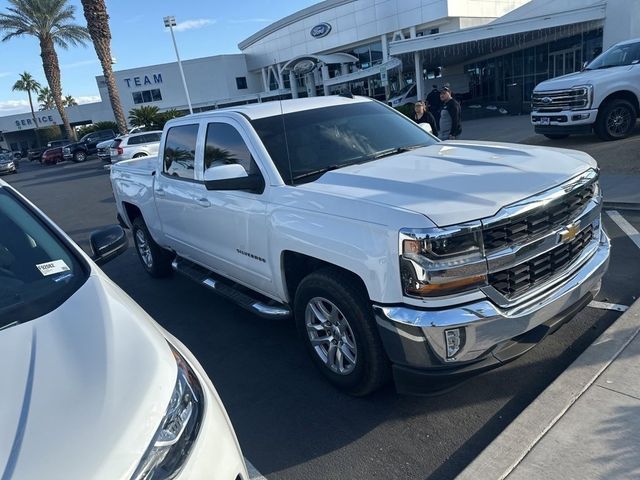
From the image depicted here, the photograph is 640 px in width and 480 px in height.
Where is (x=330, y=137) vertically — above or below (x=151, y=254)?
above

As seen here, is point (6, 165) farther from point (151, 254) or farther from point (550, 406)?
point (550, 406)

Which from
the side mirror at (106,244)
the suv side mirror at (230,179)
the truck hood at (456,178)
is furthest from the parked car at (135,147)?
the truck hood at (456,178)

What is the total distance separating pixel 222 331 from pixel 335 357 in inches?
66.0

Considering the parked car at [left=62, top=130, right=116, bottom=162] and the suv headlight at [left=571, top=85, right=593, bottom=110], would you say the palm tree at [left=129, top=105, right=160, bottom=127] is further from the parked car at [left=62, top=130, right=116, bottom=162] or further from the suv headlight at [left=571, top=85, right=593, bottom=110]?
the suv headlight at [left=571, top=85, right=593, bottom=110]

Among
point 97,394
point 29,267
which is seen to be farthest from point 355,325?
point 29,267

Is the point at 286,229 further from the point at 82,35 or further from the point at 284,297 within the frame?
the point at 82,35

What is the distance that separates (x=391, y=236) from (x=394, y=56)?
1037 inches

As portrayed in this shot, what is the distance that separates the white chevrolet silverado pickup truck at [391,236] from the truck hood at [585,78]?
7970 millimetres

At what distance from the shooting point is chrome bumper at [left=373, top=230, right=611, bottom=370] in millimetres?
2641

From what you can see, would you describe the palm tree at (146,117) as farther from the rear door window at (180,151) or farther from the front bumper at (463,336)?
the front bumper at (463,336)

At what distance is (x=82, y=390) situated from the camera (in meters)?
1.75

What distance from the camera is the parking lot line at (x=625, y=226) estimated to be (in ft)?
18.2

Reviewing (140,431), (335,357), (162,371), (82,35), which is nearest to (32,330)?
(162,371)

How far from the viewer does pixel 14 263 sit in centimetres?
269
